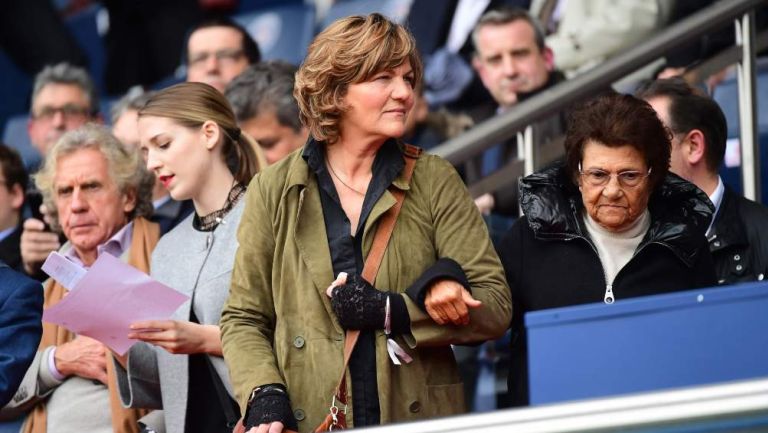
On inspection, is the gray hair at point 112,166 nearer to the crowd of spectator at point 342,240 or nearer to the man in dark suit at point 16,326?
the crowd of spectator at point 342,240

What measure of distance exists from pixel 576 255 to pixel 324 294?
74 cm

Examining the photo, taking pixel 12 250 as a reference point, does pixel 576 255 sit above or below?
below

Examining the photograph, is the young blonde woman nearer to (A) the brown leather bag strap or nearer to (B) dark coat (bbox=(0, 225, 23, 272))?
(A) the brown leather bag strap

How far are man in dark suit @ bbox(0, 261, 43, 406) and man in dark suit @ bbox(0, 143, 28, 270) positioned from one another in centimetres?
131

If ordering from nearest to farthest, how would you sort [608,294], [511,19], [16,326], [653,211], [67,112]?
[608,294], [653,211], [16,326], [511,19], [67,112]

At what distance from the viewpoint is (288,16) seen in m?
9.41

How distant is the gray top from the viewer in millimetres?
4926

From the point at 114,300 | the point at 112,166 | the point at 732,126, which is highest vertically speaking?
the point at 732,126

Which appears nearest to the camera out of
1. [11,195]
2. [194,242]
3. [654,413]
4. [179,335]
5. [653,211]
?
[654,413]

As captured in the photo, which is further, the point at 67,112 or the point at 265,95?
the point at 67,112

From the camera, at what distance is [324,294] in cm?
423

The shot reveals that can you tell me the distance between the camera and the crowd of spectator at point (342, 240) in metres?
4.21

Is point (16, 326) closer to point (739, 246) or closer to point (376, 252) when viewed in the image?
point (376, 252)

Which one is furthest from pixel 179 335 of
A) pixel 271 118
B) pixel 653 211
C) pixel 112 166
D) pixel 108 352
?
pixel 271 118
